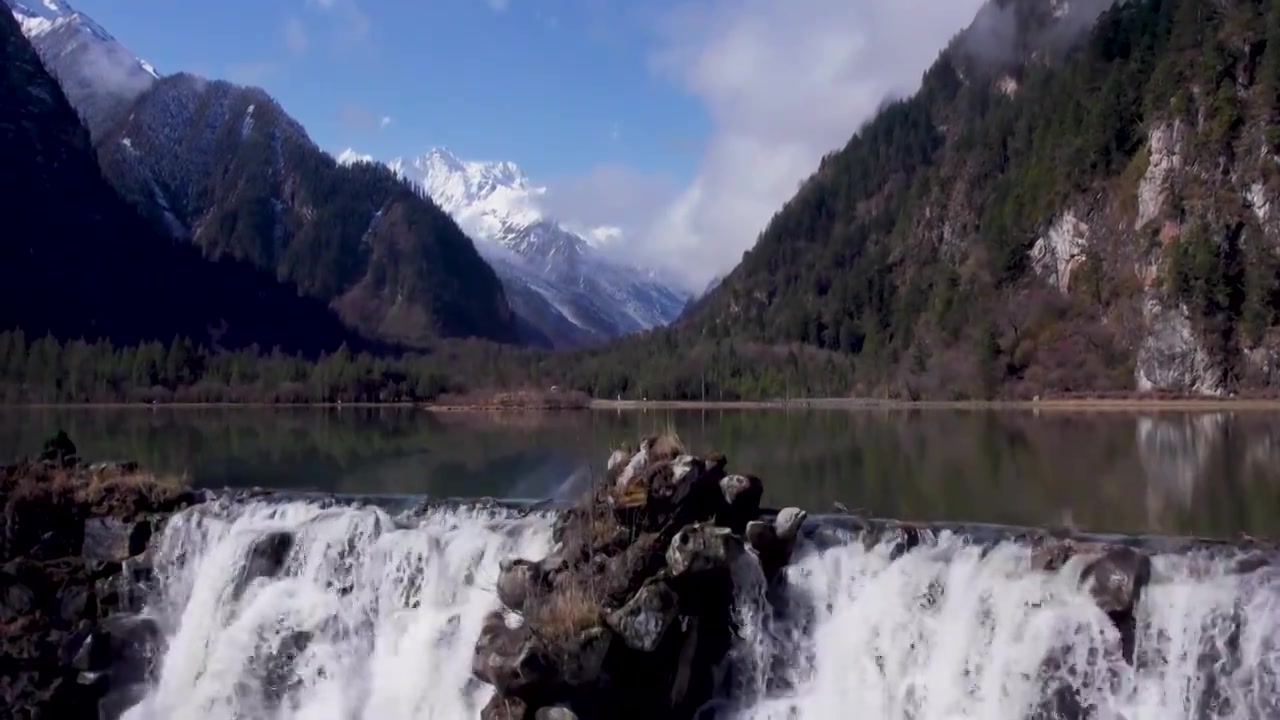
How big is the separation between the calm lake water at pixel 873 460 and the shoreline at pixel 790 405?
63.1 ft

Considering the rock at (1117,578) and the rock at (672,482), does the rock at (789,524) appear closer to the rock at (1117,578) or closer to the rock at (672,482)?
the rock at (672,482)

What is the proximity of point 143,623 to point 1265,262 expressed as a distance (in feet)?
448

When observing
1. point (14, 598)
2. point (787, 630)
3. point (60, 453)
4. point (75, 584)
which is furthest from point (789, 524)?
point (60, 453)

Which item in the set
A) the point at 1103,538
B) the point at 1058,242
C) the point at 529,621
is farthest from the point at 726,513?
the point at 1058,242

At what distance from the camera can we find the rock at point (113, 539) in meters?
29.8

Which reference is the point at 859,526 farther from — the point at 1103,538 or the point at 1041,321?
the point at 1041,321

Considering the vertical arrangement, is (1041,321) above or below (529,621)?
above

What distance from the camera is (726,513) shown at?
80.4 feet

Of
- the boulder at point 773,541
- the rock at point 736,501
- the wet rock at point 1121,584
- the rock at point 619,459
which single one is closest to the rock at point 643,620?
the boulder at point 773,541

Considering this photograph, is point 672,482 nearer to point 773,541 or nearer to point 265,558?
point 773,541

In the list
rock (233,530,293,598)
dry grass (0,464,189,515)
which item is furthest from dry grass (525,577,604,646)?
dry grass (0,464,189,515)

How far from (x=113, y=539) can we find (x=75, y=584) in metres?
1.78

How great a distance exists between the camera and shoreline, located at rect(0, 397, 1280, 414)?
408ft

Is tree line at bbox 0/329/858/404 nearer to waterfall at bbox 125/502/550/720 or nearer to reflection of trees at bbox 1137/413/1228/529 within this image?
reflection of trees at bbox 1137/413/1228/529
